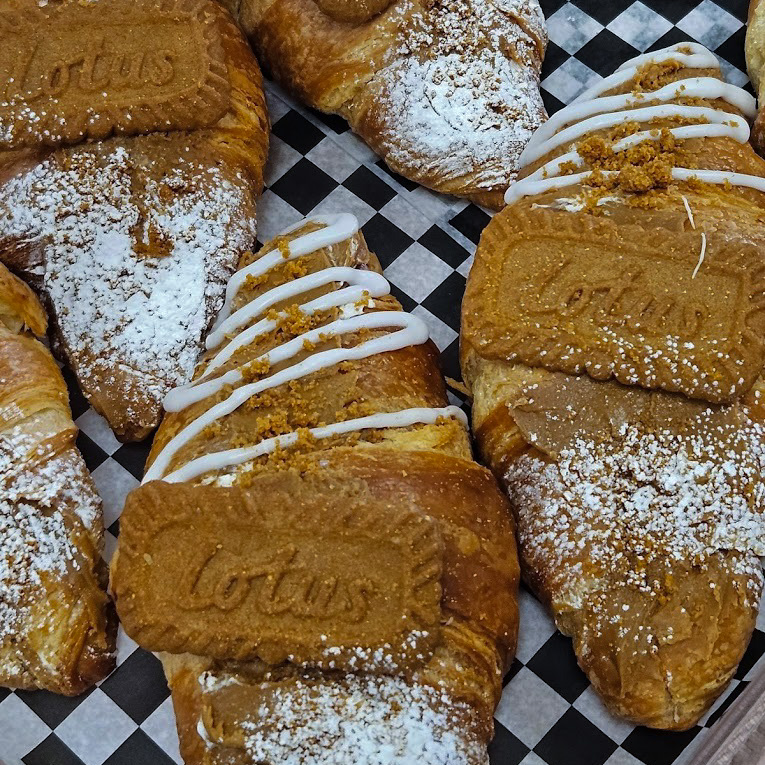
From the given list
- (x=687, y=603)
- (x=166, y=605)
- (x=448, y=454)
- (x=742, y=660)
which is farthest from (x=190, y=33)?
(x=742, y=660)

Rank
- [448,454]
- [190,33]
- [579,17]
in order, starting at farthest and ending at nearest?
[579,17] → [190,33] → [448,454]

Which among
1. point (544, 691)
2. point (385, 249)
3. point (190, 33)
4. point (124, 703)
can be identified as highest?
point (190, 33)

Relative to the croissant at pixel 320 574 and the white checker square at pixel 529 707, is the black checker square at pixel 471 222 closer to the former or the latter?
the croissant at pixel 320 574

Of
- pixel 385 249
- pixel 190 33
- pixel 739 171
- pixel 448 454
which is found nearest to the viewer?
pixel 448 454

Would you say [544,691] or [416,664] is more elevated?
[416,664]

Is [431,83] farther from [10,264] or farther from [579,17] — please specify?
[10,264]

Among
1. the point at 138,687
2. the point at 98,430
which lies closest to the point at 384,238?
the point at 98,430

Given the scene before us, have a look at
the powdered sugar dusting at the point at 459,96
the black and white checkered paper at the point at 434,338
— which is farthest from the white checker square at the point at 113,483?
the powdered sugar dusting at the point at 459,96
